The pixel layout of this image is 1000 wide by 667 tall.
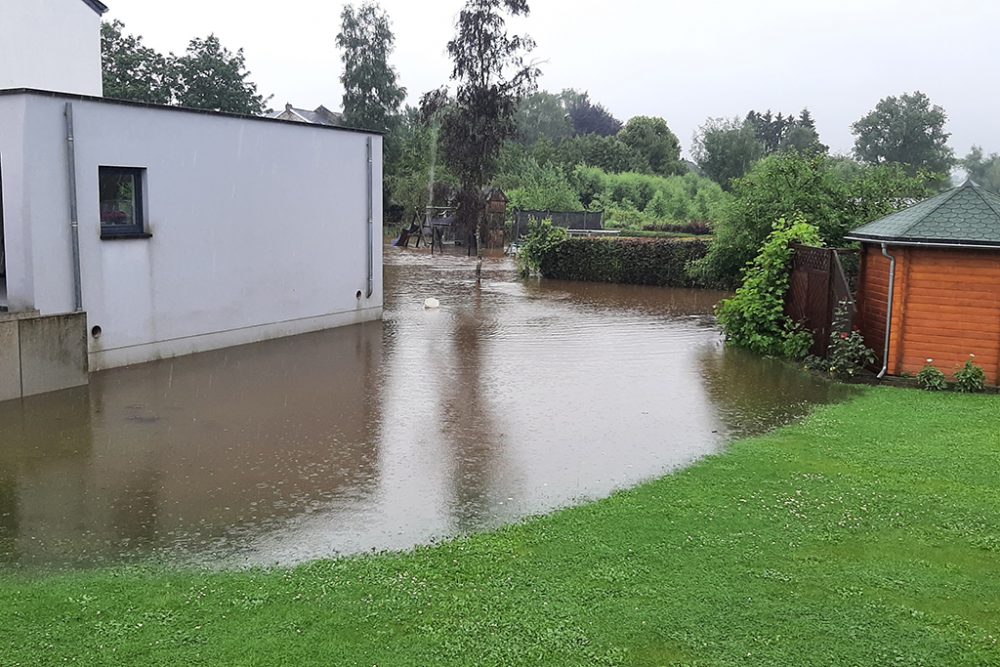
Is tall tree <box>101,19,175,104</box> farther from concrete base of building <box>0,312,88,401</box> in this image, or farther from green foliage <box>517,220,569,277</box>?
concrete base of building <box>0,312,88,401</box>

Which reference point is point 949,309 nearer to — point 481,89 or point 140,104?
point 140,104

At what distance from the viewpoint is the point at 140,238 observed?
518 inches

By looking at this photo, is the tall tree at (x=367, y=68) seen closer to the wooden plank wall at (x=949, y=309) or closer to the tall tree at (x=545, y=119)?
the wooden plank wall at (x=949, y=309)

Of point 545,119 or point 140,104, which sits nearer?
point 140,104

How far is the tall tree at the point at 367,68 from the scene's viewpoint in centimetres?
5653

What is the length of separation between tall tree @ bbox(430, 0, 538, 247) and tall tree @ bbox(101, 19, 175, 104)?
27.3 m

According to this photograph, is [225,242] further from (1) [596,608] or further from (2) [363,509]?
(1) [596,608]

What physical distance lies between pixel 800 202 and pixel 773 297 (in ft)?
10.2

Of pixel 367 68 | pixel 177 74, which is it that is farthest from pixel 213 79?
pixel 367 68

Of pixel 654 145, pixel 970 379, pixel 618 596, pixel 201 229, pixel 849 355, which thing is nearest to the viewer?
pixel 618 596

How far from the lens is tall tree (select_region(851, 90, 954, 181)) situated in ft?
246

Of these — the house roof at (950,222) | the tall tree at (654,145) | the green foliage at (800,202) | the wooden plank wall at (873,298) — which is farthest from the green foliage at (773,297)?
the tall tree at (654,145)

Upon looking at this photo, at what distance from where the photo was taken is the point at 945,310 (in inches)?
472

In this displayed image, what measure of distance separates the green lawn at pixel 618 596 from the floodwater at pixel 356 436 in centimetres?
61
